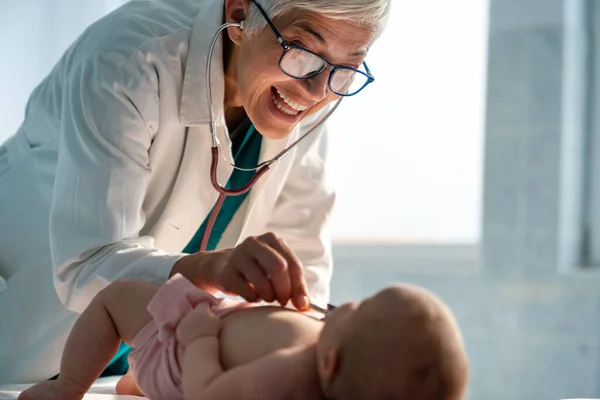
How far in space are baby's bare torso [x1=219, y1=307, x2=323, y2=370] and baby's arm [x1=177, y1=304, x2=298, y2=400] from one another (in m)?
0.02

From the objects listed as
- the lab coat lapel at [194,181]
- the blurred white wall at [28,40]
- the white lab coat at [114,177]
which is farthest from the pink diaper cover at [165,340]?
the blurred white wall at [28,40]

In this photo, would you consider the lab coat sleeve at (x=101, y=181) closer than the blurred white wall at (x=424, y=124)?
Yes

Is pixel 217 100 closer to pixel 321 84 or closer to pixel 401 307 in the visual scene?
pixel 321 84

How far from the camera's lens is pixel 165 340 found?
113 cm

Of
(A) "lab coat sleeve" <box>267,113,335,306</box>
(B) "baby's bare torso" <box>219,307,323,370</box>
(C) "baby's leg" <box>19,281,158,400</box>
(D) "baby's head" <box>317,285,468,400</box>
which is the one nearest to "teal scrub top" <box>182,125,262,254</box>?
(A) "lab coat sleeve" <box>267,113,335,306</box>

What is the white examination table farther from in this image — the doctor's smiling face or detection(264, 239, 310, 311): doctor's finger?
the doctor's smiling face

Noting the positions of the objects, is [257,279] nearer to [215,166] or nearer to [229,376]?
[229,376]

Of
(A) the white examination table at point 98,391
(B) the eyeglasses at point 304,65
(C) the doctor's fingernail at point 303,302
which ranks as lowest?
(A) the white examination table at point 98,391

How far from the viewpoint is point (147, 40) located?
4.93 ft

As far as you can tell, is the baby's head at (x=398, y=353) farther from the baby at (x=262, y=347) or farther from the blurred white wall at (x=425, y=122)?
the blurred white wall at (x=425, y=122)

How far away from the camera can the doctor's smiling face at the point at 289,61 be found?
147 cm

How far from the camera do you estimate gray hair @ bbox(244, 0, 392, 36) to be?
1.42 meters

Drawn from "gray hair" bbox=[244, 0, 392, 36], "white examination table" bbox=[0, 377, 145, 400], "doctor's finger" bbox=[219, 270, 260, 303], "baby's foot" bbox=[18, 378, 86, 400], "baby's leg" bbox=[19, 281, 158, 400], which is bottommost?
"white examination table" bbox=[0, 377, 145, 400]

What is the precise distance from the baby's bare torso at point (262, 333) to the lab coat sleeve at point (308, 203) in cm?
70
